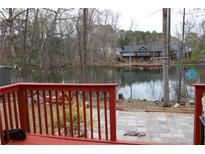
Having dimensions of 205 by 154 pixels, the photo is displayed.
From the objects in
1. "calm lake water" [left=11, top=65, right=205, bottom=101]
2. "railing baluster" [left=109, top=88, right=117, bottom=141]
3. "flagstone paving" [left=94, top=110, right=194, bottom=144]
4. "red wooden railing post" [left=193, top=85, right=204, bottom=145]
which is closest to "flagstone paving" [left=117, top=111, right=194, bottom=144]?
"flagstone paving" [left=94, top=110, right=194, bottom=144]

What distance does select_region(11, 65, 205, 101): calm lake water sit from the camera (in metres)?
9.05

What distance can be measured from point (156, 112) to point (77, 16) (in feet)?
16.5

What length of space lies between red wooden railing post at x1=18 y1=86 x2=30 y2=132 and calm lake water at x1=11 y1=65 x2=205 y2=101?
5749 millimetres

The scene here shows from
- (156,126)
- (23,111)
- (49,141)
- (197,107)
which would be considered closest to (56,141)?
(49,141)

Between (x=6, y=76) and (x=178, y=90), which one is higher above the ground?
(x=6, y=76)

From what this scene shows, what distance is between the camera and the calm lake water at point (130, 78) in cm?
905

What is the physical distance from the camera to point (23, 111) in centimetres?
306

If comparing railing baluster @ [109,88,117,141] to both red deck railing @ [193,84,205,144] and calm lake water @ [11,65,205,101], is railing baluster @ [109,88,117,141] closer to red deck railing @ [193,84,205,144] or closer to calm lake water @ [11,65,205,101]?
red deck railing @ [193,84,205,144]

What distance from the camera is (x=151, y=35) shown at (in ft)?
41.2

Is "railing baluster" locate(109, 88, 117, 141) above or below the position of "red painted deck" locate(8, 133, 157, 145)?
above

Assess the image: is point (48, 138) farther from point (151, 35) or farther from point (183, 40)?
point (151, 35)

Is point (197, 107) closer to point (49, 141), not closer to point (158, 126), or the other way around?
point (49, 141)

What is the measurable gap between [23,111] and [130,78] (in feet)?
31.4
